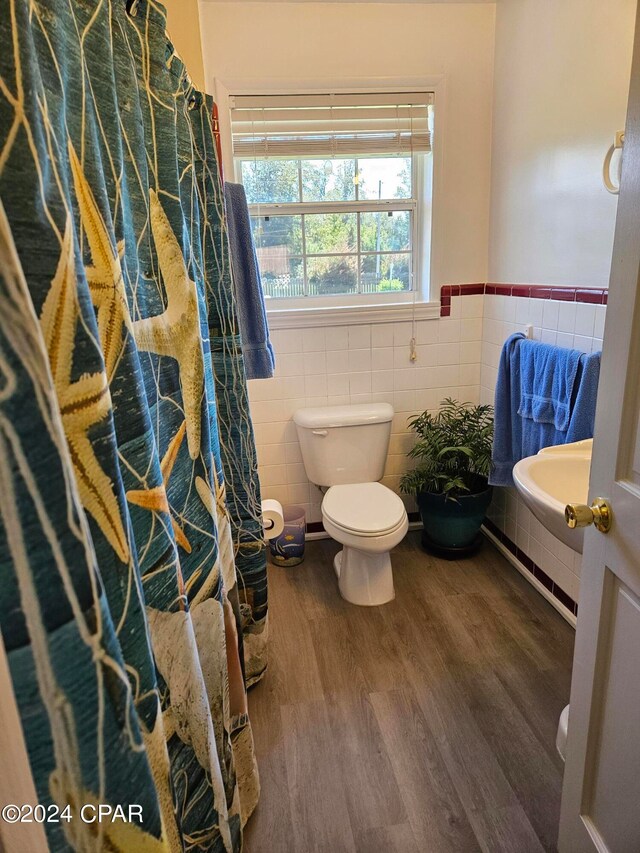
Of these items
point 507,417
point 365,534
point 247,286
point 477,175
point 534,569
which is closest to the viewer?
point 247,286

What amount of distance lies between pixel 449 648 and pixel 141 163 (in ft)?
6.18

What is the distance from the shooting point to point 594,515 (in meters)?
0.96

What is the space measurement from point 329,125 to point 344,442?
1439mm

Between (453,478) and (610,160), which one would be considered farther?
(453,478)

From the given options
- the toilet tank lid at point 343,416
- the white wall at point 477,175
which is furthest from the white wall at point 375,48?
the toilet tank lid at point 343,416

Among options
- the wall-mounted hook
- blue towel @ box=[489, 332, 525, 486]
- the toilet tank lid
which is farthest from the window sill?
the wall-mounted hook

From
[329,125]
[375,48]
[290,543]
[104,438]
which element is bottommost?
[290,543]

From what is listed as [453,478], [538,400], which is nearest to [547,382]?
[538,400]

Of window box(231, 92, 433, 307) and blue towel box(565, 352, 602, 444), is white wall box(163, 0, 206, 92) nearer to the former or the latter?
window box(231, 92, 433, 307)

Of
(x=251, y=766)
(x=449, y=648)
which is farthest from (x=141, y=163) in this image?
(x=449, y=648)

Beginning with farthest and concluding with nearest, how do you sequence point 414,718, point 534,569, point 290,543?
1. point 290,543
2. point 534,569
3. point 414,718

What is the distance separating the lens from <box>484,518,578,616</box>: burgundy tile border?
6.70ft

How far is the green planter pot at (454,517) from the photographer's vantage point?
2438mm

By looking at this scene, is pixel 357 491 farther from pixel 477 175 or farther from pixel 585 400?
pixel 477 175
